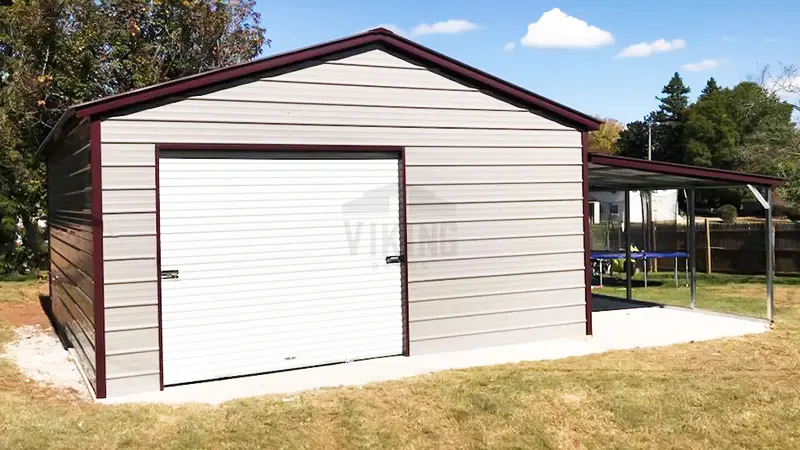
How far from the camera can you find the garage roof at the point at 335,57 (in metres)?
6.48

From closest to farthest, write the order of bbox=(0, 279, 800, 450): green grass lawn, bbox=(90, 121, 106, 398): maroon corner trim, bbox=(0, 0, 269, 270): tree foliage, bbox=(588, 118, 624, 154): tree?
bbox=(0, 279, 800, 450): green grass lawn, bbox=(90, 121, 106, 398): maroon corner trim, bbox=(0, 0, 269, 270): tree foliage, bbox=(588, 118, 624, 154): tree

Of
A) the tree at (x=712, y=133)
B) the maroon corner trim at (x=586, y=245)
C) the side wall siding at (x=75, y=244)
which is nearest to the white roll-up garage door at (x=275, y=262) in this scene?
the side wall siding at (x=75, y=244)

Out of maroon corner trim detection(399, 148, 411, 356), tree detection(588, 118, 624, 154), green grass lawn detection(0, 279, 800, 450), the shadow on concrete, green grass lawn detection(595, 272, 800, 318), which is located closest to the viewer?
green grass lawn detection(0, 279, 800, 450)

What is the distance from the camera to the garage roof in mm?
6480

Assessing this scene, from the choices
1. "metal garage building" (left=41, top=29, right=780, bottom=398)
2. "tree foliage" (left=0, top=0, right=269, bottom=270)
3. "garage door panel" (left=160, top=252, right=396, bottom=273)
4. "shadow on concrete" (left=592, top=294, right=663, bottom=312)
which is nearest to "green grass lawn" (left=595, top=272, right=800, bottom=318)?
"shadow on concrete" (left=592, top=294, right=663, bottom=312)

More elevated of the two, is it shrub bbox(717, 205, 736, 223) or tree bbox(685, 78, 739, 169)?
tree bbox(685, 78, 739, 169)

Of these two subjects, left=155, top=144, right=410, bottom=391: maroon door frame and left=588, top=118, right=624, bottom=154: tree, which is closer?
left=155, top=144, right=410, bottom=391: maroon door frame

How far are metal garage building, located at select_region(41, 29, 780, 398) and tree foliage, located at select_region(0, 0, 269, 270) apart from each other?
755 centimetres

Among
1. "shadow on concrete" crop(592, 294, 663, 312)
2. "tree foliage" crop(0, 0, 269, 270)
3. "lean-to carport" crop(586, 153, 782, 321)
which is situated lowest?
"shadow on concrete" crop(592, 294, 663, 312)

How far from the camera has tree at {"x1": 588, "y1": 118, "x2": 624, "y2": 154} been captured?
6205cm

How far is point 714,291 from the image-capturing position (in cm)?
1503

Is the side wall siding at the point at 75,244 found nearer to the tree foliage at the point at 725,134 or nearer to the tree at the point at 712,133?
the tree foliage at the point at 725,134

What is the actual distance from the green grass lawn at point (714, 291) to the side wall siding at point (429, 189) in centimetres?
470

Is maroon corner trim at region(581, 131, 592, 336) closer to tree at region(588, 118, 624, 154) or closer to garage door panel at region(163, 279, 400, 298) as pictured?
garage door panel at region(163, 279, 400, 298)
